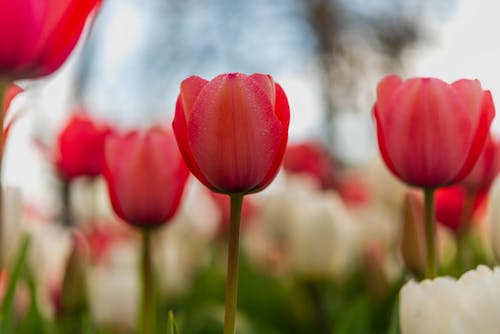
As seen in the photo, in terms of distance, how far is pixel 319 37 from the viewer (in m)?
4.83

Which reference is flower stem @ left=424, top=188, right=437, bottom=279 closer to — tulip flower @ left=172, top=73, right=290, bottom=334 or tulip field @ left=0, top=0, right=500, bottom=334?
tulip field @ left=0, top=0, right=500, bottom=334

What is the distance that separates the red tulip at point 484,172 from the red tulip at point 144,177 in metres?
→ 0.30

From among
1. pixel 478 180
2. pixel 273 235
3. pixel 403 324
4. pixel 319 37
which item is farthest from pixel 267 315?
pixel 319 37

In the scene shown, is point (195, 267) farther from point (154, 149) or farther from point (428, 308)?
→ point (428, 308)

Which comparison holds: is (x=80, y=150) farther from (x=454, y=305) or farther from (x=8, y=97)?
(x=454, y=305)

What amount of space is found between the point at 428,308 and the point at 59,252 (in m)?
0.74

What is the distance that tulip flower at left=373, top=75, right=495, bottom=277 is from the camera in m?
0.44

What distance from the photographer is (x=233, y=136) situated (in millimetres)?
381

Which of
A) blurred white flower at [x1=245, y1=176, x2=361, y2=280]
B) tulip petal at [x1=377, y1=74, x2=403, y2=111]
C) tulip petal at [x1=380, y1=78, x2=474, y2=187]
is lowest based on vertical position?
blurred white flower at [x1=245, y1=176, x2=361, y2=280]

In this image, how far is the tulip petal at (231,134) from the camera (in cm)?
38

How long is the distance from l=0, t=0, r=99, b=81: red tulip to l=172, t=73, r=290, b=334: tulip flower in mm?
100

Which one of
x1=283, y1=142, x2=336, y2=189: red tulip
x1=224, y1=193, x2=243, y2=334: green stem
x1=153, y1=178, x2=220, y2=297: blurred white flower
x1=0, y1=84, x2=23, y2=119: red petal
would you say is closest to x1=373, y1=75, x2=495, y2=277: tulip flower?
x1=224, y1=193, x2=243, y2=334: green stem

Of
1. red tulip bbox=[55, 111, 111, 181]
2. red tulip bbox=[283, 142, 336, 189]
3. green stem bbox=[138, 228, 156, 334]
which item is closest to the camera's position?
green stem bbox=[138, 228, 156, 334]

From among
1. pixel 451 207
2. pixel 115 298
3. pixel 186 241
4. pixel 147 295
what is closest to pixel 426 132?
pixel 147 295
